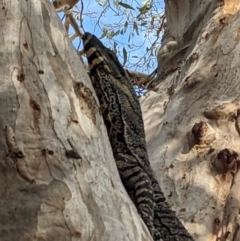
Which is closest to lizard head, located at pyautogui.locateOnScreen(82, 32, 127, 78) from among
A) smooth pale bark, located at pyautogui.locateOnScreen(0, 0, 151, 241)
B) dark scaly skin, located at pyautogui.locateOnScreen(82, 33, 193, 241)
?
dark scaly skin, located at pyautogui.locateOnScreen(82, 33, 193, 241)

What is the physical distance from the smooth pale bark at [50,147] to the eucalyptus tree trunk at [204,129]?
3.91 feet

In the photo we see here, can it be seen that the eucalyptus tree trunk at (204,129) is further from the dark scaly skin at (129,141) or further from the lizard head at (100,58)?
the lizard head at (100,58)

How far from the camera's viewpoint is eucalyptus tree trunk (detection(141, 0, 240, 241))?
3.65m

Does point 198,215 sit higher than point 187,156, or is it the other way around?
point 187,156

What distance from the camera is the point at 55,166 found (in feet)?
7.34

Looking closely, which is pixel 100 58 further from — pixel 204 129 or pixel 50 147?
pixel 50 147

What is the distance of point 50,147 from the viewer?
2277mm

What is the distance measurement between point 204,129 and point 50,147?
1919 mm

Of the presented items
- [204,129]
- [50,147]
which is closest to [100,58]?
[204,129]

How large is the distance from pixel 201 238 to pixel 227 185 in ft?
1.57

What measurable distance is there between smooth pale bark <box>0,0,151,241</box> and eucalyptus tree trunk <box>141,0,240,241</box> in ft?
3.91

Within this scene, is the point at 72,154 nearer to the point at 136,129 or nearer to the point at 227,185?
the point at 136,129

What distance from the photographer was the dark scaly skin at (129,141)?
304 centimetres

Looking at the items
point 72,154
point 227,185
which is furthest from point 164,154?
point 72,154
